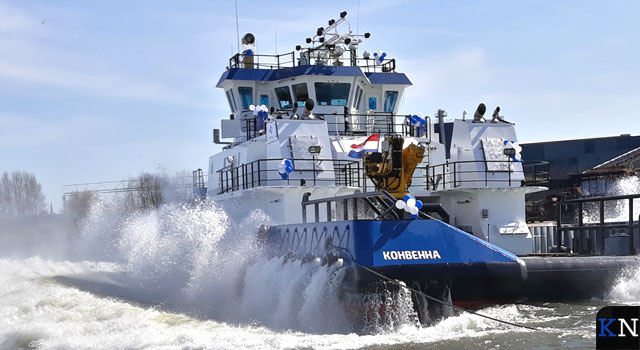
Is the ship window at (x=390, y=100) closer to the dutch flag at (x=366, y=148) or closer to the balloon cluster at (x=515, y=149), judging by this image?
the balloon cluster at (x=515, y=149)

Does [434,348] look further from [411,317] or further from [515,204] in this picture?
[515,204]

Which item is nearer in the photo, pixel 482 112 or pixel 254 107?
pixel 482 112

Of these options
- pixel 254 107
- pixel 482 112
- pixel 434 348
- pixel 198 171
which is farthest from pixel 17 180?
pixel 434 348

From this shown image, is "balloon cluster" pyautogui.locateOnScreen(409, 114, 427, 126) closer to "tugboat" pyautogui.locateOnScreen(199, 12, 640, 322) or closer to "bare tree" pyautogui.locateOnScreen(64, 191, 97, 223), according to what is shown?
"tugboat" pyautogui.locateOnScreen(199, 12, 640, 322)

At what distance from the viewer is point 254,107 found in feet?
63.4

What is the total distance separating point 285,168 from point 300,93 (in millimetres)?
4639

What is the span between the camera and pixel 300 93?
806 inches

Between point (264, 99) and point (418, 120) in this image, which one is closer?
point (418, 120)

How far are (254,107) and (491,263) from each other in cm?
870

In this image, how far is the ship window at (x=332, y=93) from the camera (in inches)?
794

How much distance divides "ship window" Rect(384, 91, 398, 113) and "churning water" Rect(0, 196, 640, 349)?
568 centimetres

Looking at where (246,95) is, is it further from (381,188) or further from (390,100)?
(381,188)

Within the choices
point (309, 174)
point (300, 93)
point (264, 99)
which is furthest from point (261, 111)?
point (309, 174)

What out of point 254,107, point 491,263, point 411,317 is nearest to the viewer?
point 411,317
